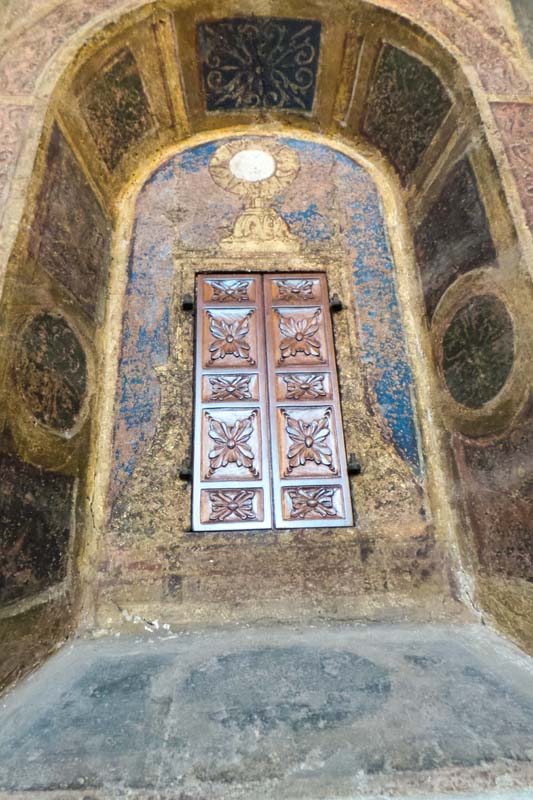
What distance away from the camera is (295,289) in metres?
3.59

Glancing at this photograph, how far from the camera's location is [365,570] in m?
2.84

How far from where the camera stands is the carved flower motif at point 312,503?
2973 mm

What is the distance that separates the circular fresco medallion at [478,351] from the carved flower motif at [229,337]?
1.26 m

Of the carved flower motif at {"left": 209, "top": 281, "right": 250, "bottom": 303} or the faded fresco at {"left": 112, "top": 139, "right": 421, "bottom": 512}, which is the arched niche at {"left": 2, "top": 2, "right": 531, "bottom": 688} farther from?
the carved flower motif at {"left": 209, "top": 281, "right": 250, "bottom": 303}

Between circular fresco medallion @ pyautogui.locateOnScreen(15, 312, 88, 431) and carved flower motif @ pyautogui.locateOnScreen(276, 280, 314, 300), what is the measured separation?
1399mm

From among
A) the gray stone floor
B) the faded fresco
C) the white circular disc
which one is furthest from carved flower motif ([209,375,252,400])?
the white circular disc

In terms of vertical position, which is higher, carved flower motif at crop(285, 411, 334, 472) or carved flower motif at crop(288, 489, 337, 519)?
carved flower motif at crop(285, 411, 334, 472)

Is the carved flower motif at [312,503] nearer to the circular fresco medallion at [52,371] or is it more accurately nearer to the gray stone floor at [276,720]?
the gray stone floor at [276,720]

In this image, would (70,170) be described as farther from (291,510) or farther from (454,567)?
(454,567)

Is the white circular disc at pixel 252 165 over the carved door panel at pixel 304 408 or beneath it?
over

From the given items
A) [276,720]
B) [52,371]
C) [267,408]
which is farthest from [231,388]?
[276,720]

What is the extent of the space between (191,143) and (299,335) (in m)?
1.97

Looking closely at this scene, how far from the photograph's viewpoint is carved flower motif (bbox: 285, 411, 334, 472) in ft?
10.2

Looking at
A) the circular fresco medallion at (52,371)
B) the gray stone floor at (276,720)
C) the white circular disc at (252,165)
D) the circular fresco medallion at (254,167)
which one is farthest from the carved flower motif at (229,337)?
the gray stone floor at (276,720)
